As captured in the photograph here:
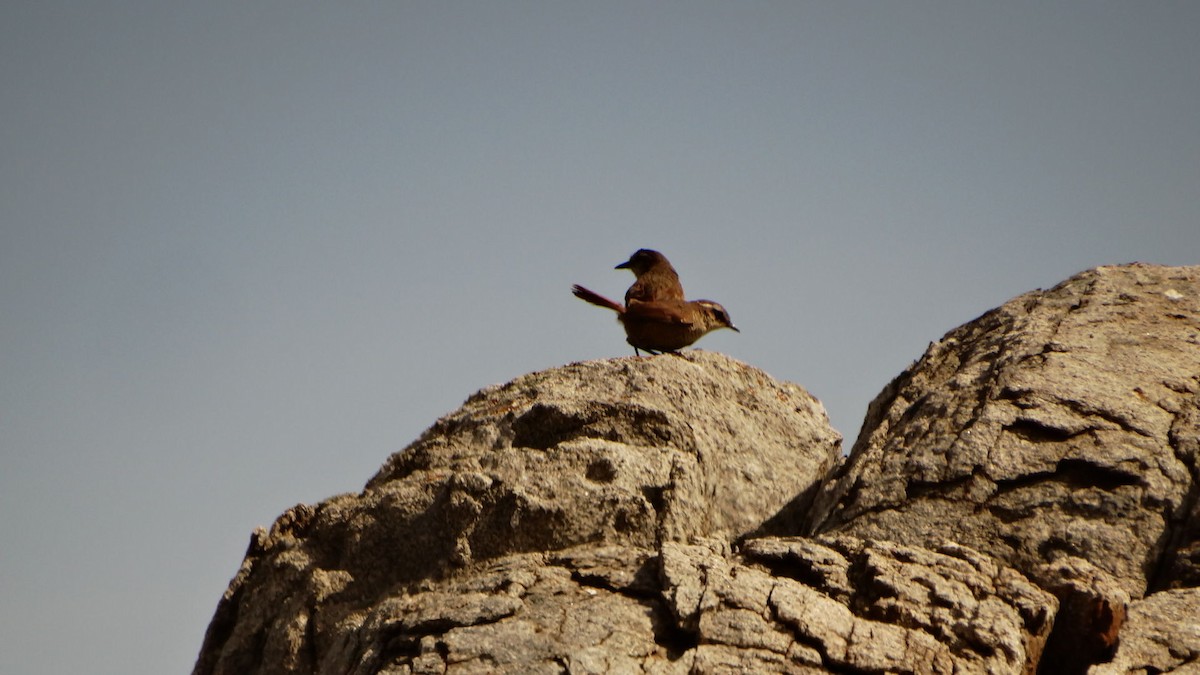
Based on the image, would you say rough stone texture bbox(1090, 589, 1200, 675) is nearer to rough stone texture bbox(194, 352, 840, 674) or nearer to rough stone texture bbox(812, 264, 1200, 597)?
rough stone texture bbox(812, 264, 1200, 597)

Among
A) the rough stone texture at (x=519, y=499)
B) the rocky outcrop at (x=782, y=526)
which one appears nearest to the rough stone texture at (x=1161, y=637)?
the rocky outcrop at (x=782, y=526)

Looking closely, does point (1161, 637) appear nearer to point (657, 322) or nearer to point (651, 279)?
point (657, 322)

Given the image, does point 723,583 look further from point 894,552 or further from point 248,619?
point 248,619

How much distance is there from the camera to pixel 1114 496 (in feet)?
17.8

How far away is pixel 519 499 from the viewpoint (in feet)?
18.7

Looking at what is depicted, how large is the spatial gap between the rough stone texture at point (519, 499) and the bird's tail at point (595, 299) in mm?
2608

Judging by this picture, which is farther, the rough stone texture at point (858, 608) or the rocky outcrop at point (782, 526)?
the rocky outcrop at point (782, 526)

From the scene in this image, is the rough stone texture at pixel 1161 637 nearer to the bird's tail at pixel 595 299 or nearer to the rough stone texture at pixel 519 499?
the rough stone texture at pixel 519 499

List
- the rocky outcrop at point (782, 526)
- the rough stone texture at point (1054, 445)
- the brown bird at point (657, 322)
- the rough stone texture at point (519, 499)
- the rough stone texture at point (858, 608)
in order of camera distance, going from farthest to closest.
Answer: the brown bird at point (657, 322)
the rough stone texture at point (519, 499)
the rough stone texture at point (1054, 445)
the rocky outcrop at point (782, 526)
the rough stone texture at point (858, 608)

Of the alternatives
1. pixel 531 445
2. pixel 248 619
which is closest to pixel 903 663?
pixel 531 445

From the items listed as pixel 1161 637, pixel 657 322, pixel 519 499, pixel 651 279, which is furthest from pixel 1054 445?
pixel 651 279

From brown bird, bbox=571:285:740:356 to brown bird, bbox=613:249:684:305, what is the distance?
0.39ft

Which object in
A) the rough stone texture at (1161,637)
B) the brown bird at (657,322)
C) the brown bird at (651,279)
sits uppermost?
the brown bird at (651,279)

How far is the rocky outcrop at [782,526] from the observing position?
481 centimetres
